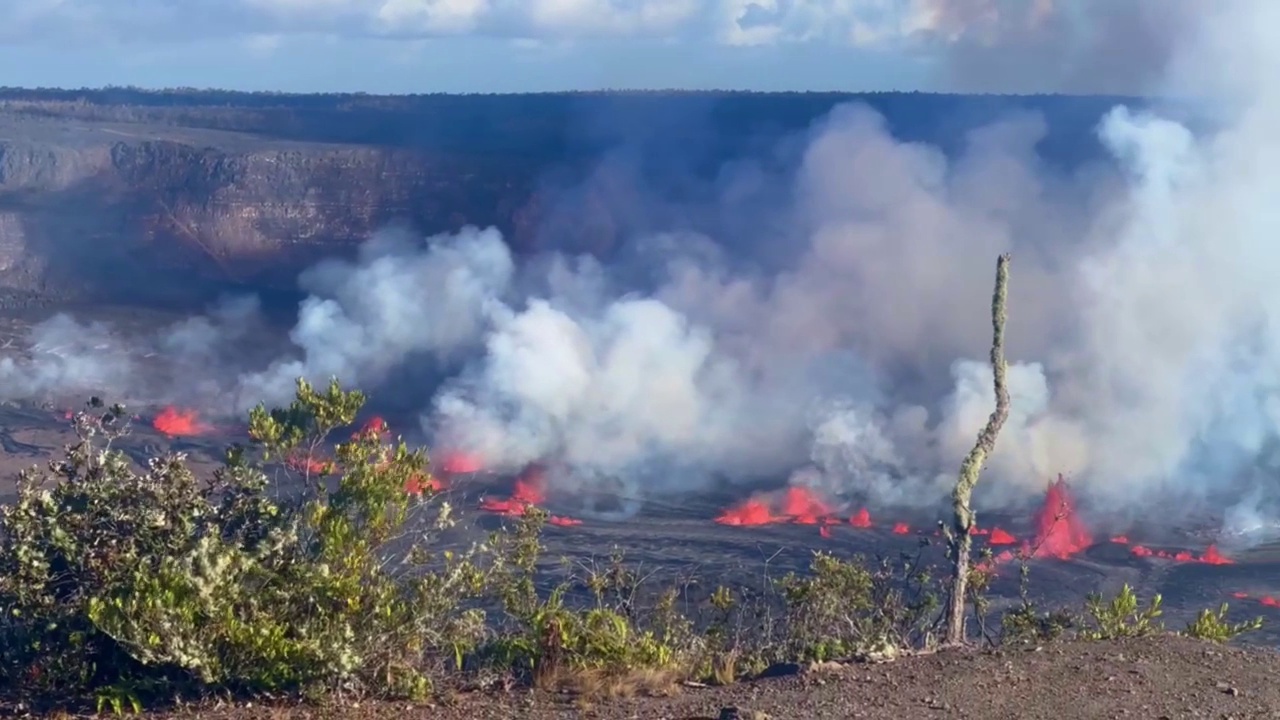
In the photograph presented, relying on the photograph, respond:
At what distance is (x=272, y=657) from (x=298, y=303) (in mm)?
36277

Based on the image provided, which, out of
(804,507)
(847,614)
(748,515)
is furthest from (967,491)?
(804,507)

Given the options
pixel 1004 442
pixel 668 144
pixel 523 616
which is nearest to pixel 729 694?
pixel 523 616

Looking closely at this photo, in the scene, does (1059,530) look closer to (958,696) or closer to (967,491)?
(967,491)

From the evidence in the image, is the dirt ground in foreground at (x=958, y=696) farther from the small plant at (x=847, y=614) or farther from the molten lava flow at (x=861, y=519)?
the molten lava flow at (x=861, y=519)

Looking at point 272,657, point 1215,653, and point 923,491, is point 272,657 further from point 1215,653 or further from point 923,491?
point 923,491

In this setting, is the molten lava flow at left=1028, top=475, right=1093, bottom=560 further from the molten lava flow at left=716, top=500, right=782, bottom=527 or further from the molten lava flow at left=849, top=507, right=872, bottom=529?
the molten lava flow at left=716, top=500, right=782, bottom=527

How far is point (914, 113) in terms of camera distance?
45.5 m

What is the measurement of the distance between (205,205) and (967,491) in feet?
144

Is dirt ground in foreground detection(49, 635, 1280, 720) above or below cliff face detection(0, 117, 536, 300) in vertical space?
below

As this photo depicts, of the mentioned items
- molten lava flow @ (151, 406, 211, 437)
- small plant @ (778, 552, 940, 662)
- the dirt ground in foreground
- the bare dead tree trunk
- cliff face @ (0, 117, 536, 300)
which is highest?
cliff face @ (0, 117, 536, 300)

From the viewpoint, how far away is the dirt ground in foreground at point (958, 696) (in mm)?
7660

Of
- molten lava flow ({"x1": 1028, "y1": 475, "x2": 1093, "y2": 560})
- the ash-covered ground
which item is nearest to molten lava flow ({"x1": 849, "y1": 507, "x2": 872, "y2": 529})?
the ash-covered ground

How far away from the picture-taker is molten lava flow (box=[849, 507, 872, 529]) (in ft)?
79.9

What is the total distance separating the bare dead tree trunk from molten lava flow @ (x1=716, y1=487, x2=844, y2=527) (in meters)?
13.6
